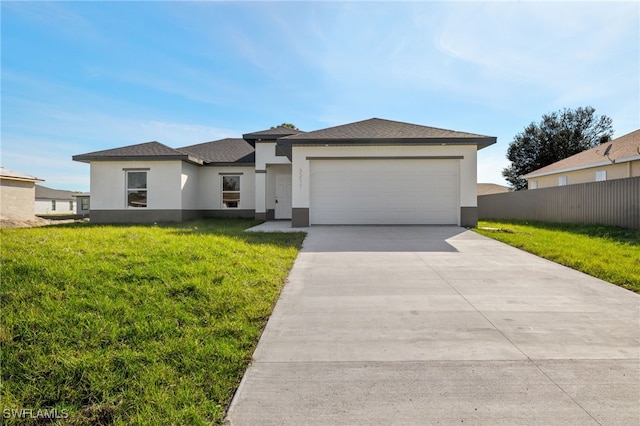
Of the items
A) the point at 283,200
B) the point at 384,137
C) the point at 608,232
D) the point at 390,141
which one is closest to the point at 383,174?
the point at 390,141

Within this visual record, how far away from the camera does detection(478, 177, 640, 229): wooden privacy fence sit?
1053 cm

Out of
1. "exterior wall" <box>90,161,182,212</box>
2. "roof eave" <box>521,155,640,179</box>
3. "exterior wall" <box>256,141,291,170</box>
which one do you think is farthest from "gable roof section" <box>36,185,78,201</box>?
"roof eave" <box>521,155,640,179</box>

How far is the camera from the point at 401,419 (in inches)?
82.4

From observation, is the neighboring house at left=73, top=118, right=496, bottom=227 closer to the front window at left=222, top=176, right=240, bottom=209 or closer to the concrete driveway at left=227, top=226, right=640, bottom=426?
the front window at left=222, top=176, right=240, bottom=209

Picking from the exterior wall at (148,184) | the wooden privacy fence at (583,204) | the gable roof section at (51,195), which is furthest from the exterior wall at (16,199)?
the wooden privacy fence at (583,204)

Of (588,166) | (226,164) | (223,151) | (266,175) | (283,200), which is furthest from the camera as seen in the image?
(223,151)

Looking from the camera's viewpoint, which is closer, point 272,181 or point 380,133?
point 380,133

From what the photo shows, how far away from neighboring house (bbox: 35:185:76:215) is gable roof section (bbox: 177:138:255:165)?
33.7m

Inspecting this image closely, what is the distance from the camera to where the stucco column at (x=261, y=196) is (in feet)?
53.1

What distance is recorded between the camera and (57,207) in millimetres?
43594

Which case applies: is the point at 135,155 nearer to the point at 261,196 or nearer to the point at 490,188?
the point at 261,196

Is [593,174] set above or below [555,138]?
below

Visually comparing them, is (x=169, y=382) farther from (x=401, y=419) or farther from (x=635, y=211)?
(x=635, y=211)

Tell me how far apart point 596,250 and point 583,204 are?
6.84 meters
